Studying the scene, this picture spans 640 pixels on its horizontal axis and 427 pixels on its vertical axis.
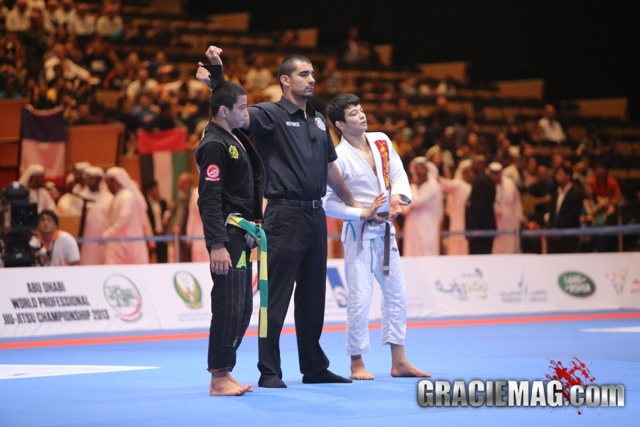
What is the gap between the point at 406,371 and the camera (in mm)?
8094

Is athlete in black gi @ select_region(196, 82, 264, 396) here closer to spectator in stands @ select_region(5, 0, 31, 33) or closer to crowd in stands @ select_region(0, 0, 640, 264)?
crowd in stands @ select_region(0, 0, 640, 264)

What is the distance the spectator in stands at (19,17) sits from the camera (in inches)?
844

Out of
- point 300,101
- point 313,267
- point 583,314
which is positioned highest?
point 300,101

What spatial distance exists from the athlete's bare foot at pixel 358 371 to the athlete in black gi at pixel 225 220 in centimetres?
106

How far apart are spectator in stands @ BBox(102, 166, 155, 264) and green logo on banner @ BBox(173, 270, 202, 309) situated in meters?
2.14

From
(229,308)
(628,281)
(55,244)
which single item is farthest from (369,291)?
(628,281)

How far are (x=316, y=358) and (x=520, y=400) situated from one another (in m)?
1.80

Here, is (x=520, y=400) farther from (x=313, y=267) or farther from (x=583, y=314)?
(x=583, y=314)

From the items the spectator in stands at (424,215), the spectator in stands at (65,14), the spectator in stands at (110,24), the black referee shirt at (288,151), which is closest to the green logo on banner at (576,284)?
the spectator in stands at (424,215)

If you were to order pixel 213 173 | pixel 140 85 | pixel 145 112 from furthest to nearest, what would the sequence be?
pixel 140 85 < pixel 145 112 < pixel 213 173

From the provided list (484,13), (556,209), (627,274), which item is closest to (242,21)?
(484,13)

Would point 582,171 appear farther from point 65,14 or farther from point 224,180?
point 224,180

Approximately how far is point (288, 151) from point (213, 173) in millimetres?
831

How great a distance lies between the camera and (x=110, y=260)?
15.8m
